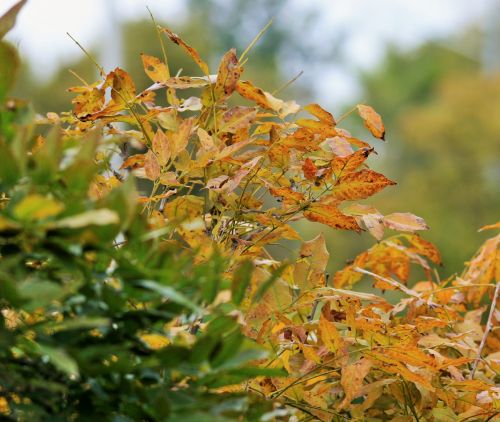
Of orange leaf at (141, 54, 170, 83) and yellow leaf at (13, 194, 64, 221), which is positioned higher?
orange leaf at (141, 54, 170, 83)

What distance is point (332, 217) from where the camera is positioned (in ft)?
3.67

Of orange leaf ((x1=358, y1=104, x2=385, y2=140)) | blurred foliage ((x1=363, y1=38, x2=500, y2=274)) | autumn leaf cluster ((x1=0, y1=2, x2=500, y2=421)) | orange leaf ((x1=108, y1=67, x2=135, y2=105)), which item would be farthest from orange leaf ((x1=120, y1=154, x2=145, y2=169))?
blurred foliage ((x1=363, y1=38, x2=500, y2=274))

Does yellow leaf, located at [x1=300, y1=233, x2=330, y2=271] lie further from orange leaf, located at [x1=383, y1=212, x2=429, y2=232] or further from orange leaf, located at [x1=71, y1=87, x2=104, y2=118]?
orange leaf, located at [x1=71, y1=87, x2=104, y2=118]

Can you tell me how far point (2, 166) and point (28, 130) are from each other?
39 mm

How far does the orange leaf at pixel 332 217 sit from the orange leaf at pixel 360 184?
1.0 inches

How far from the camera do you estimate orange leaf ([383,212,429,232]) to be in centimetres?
116

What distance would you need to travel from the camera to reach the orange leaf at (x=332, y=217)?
1.11 meters

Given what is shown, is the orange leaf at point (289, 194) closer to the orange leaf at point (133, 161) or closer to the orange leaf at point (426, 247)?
the orange leaf at point (133, 161)

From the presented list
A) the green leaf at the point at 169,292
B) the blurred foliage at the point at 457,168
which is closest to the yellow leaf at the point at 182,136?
the green leaf at the point at 169,292

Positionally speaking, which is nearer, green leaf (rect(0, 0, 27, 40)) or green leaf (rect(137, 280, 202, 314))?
green leaf (rect(137, 280, 202, 314))

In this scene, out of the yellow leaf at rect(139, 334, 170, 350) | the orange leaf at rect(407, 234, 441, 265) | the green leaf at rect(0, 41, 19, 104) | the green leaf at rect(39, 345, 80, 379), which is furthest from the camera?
the orange leaf at rect(407, 234, 441, 265)

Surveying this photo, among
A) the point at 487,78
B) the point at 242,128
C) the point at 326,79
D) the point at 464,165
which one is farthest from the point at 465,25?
the point at 242,128

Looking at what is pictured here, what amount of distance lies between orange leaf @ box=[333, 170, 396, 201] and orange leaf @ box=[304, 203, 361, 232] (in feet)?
0.08

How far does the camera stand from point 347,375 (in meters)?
1.08
